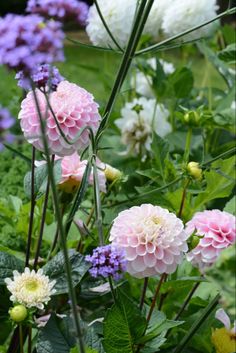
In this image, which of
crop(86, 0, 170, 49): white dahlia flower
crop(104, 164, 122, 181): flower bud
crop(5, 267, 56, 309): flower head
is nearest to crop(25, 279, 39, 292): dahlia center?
crop(5, 267, 56, 309): flower head

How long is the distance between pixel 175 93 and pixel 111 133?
209mm

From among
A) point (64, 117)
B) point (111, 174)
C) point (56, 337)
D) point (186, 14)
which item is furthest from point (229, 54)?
point (56, 337)

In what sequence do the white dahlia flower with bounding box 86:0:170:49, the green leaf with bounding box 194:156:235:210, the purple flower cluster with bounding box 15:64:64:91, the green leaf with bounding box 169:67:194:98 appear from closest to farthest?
the purple flower cluster with bounding box 15:64:64:91 < the green leaf with bounding box 194:156:235:210 < the white dahlia flower with bounding box 86:0:170:49 < the green leaf with bounding box 169:67:194:98

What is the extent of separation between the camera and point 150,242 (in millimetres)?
944

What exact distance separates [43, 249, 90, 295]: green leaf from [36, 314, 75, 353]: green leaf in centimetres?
4

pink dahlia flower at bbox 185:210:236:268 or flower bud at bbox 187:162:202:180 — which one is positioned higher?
flower bud at bbox 187:162:202:180

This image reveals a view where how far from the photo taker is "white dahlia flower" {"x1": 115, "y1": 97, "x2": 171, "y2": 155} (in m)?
1.79

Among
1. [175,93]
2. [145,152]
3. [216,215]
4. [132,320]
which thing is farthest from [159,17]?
[132,320]

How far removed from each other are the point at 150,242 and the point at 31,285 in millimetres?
161

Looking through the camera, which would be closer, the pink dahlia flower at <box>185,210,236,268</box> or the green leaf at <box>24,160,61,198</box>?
the pink dahlia flower at <box>185,210,236,268</box>

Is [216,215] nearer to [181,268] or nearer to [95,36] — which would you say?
→ [181,268]

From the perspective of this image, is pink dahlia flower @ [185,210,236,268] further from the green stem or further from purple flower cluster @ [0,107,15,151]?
purple flower cluster @ [0,107,15,151]

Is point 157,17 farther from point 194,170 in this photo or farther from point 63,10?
point 63,10

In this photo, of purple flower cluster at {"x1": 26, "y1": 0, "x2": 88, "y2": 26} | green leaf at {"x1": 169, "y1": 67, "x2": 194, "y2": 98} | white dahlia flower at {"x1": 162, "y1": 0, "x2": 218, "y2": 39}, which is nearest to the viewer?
purple flower cluster at {"x1": 26, "y1": 0, "x2": 88, "y2": 26}
